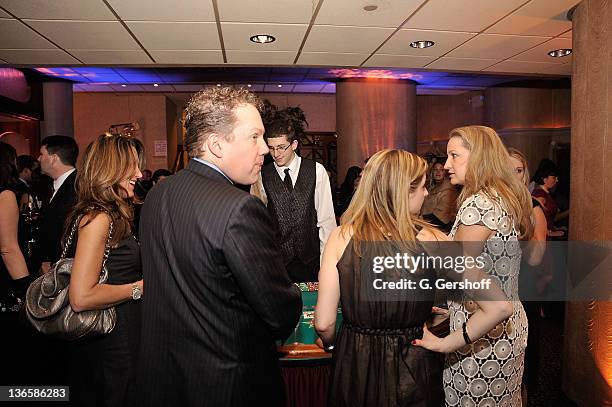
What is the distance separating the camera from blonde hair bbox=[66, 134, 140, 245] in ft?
5.47

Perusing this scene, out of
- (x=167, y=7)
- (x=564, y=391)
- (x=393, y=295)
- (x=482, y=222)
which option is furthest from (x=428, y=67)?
(x=393, y=295)

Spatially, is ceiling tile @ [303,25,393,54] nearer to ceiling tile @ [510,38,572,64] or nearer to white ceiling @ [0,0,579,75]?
white ceiling @ [0,0,579,75]

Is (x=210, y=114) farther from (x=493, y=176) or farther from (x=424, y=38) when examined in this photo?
(x=424, y=38)

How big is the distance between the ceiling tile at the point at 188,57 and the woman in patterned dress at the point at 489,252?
3.49 m

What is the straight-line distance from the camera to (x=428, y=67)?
5.30 meters

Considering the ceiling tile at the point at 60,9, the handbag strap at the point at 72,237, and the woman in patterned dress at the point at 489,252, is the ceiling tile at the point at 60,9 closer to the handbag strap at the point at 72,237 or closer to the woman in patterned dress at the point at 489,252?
the handbag strap at the point at 72,237

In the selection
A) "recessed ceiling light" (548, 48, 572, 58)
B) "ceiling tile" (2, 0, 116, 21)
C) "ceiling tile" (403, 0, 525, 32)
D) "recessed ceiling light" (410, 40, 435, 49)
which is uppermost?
"recessed ceiling light" (410, 40, 435, 49)

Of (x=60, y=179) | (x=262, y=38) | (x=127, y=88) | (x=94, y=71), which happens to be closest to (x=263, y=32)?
(x=262, y=38)

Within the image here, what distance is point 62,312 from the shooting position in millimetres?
1667

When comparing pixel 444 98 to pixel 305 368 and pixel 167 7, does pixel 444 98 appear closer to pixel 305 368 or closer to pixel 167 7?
pixel 167 7

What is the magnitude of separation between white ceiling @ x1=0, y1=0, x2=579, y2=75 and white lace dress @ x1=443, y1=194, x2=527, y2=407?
2.12 m

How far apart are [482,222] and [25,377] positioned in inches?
→ 120

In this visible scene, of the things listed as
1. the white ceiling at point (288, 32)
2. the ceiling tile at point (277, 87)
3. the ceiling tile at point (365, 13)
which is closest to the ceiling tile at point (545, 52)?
the white ceiling at point (288, 32)

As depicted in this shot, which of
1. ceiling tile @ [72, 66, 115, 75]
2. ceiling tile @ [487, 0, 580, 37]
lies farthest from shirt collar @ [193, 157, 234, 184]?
ceiling tile @ [72, 66, 115, 75]
